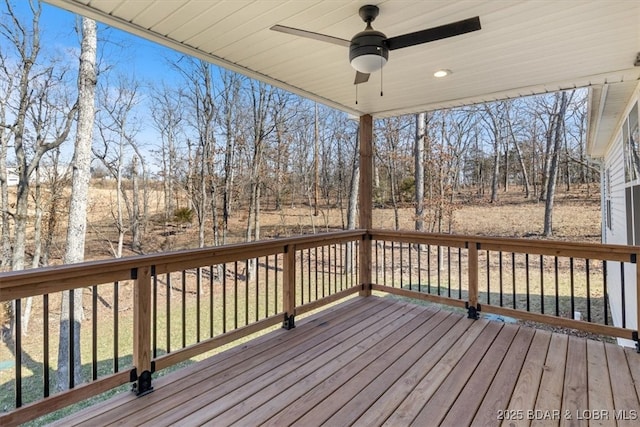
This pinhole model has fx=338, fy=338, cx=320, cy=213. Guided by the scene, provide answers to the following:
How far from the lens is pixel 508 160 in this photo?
1551 centimetres

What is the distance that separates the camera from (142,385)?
89.9 inches

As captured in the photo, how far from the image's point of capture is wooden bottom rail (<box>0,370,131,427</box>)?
70.5 inches

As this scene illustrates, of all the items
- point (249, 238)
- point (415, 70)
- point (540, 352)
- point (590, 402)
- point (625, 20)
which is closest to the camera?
point (590, 402)

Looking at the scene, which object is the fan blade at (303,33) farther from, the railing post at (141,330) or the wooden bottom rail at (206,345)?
the wooden bottom rail at (206,345)

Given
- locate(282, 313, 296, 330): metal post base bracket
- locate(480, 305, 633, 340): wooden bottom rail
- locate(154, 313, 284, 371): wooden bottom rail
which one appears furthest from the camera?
locate(282, 313, 296, 330): metal post base bracket

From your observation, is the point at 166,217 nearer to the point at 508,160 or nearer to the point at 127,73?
the point at 127,73

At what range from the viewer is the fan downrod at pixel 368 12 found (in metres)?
2.16

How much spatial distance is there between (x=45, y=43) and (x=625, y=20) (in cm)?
959

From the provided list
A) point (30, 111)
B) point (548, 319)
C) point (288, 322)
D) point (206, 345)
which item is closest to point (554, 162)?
point (548, 319)

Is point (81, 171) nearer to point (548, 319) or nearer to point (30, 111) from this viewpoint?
point (30, 111)

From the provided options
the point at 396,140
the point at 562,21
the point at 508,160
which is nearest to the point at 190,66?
the point at 396,140

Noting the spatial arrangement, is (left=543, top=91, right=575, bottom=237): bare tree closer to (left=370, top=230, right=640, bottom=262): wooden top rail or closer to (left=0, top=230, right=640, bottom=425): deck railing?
(left=0, top=230, right=640, bottom=425): deck railing

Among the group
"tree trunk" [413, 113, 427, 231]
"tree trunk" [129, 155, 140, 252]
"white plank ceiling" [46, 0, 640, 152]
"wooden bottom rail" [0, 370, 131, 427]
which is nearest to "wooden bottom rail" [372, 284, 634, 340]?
"white plank ceiling" [46, 0, 640, 152]

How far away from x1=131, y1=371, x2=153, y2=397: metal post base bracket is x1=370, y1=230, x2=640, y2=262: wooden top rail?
3.04 meters
